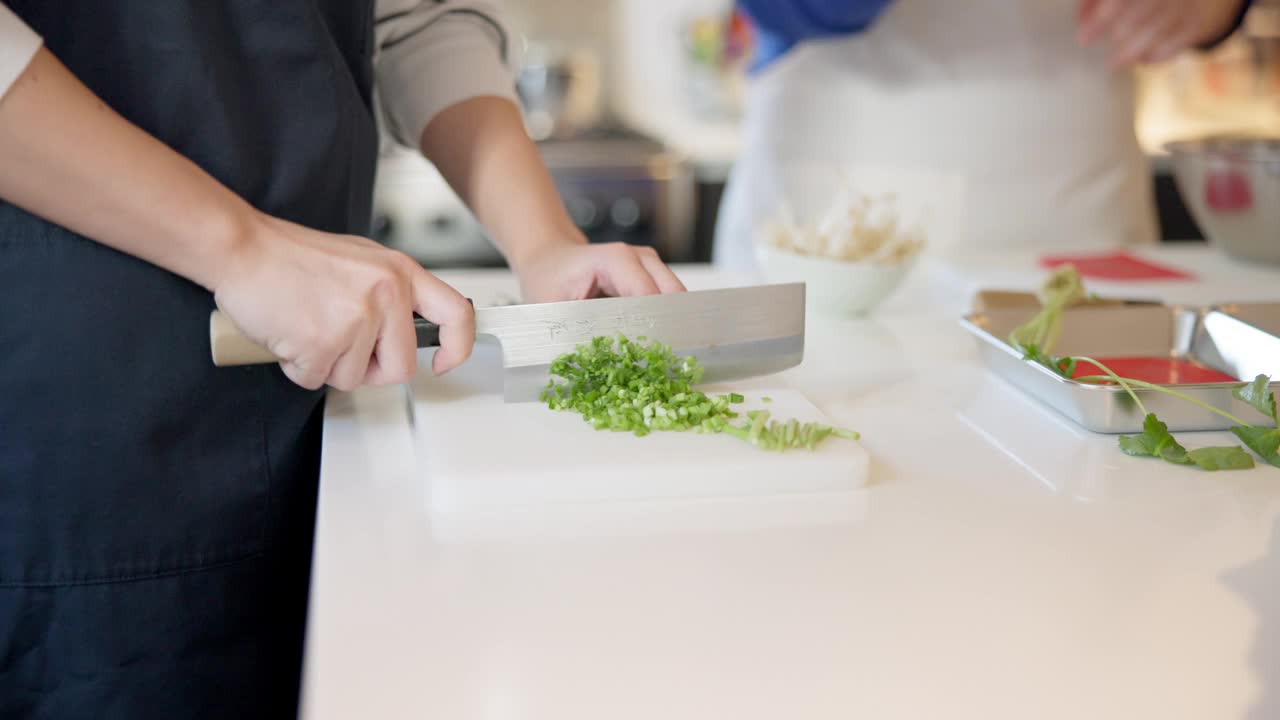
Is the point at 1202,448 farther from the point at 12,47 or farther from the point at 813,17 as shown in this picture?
the point at 813,17

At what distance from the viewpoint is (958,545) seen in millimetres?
626

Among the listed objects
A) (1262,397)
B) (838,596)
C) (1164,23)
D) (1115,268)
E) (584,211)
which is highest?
(1164,23)

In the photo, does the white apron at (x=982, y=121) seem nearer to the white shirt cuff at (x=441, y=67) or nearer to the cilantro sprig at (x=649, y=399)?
the white shirt cuff at (x=441, y=67)

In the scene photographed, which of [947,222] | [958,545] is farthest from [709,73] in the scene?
[958,545]

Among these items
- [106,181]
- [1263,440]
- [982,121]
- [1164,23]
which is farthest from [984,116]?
[106,181]

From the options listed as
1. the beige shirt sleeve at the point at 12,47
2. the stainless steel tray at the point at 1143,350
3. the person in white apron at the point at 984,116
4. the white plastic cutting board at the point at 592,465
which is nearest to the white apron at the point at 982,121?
the person in white apron at the point at 984,116

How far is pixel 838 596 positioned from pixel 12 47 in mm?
536

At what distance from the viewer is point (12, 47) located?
62cm

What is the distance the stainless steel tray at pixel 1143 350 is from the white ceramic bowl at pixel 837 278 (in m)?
0.18

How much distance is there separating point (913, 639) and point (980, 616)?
5 centimetres

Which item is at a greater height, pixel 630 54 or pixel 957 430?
pixel 630 54

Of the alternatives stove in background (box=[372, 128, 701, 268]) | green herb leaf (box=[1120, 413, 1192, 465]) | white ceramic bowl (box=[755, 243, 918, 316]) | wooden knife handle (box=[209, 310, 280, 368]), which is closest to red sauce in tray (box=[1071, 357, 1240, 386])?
green herb leaf (box=[1120, 413, 1192, 465])

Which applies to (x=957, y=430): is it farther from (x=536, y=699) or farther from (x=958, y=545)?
(x=536, y=699)

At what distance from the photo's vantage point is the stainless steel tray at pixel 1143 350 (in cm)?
79
